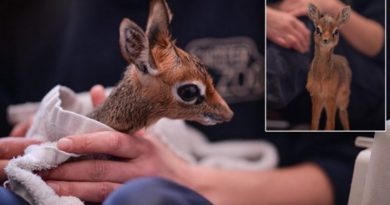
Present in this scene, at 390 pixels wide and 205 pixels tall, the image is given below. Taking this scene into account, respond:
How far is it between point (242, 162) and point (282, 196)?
7 cm

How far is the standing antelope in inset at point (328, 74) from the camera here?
1.53ft

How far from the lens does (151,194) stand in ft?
1.25

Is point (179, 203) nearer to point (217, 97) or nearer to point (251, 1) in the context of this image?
point (217, 97)

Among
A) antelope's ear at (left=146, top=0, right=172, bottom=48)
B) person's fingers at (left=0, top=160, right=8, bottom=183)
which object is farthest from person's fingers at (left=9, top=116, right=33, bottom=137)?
antelope's ear at (left=146, top=0, right=172, bottom=48)

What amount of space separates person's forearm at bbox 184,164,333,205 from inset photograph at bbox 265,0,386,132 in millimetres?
128

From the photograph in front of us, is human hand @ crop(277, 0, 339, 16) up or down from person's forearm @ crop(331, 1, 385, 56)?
up

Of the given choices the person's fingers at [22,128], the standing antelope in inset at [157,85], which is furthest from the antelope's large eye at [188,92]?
the person's fingers at [22,128]

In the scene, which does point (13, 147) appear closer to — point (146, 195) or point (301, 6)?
point (146, 195)

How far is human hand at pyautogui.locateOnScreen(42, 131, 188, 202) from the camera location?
0.44 m

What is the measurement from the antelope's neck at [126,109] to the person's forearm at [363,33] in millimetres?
207

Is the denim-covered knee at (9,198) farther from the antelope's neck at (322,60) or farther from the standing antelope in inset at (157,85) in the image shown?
the antelope's neck at (322,60)

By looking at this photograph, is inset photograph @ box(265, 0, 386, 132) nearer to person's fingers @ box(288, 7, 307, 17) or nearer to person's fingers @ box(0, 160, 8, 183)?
person's fingers @ box(288, 7, 307, 17)

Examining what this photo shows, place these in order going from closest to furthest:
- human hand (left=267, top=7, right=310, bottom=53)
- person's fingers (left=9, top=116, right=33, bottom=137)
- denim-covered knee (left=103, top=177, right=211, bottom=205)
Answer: denim-covered knee (left=103, top=177, right=211, bottom=205) → human hand (left=267, top=7, right=310, bottom=53) → person's fingers (left=9, top=116, right=33, bottom=137)

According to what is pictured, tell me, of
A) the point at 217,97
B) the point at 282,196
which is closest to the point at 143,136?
the point at 217,97
